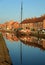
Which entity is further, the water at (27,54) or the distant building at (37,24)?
the distant building at (37,24)

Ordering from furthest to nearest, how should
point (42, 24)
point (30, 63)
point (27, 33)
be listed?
point (42, 24) < point (27, 33) < point (30, 63)

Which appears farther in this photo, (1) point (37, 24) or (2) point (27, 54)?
(1) point (37, 24)

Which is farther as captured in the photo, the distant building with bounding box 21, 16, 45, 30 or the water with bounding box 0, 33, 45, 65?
the distant building with bounding box 21, 16, 45, 30

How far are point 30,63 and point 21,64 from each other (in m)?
0.58

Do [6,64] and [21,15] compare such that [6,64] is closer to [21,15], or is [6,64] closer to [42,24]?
[21,15]

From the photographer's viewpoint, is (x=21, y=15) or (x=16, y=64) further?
(x=21, y=15)

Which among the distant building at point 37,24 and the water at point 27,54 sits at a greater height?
the distant building at point 37,24

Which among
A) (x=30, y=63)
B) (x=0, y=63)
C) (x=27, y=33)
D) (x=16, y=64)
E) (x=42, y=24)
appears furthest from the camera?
(x=42, y=24)

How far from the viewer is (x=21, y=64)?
8.34 meters

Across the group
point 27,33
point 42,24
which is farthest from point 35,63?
point 42,24

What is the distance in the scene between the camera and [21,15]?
40000 mm

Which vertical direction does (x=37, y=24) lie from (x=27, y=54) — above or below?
above

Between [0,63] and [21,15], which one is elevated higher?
[21,15]

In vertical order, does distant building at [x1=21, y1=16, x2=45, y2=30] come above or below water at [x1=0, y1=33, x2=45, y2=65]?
above
